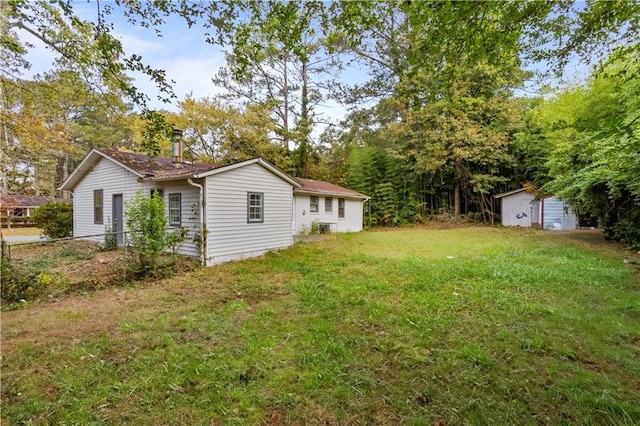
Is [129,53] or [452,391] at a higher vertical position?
[129,53]

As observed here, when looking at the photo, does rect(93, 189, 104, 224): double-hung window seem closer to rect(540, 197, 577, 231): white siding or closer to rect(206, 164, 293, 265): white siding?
rect(206, 164, 293, 265): white siding

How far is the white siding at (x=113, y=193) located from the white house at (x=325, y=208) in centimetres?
559

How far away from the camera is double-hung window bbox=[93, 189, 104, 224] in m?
11.2

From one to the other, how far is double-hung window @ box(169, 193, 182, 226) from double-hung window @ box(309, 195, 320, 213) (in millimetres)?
7519

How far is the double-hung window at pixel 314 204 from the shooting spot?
15602mm

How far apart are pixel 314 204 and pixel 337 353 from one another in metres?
12.5

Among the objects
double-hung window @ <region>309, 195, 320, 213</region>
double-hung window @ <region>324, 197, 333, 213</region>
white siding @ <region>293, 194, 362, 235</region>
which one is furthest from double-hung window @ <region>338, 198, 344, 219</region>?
double-hung window @ <region>309, 195, 320, 213</region>

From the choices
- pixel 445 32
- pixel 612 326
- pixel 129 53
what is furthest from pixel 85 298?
pixel 612 326

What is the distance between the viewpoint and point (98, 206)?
37.2ft

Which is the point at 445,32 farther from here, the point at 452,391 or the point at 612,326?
the point at 612,326

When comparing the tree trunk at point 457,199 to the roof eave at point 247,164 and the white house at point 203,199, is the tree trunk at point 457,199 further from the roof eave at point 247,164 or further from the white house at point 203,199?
the white house at point 203,199

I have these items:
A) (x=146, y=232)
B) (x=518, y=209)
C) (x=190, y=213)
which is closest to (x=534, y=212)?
(x=518, y=209)

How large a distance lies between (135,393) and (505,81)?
66.6 ft

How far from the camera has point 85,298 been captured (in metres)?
5.55
